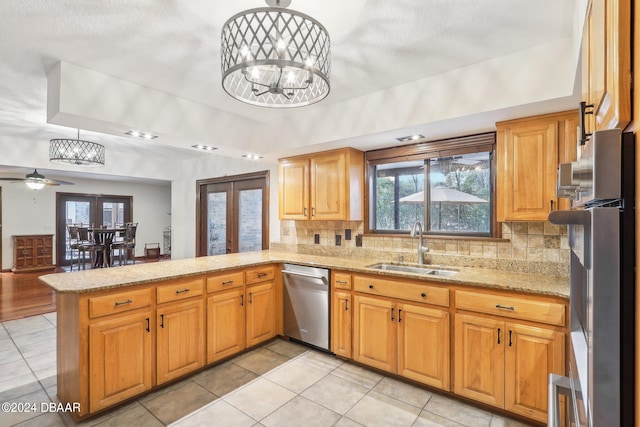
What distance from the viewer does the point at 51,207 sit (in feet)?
26.5

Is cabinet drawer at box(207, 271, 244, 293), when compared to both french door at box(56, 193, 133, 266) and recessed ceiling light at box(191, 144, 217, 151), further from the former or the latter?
french door at box(56, 193, 133, 266)

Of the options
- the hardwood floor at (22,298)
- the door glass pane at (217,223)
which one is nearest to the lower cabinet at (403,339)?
the door glass pane at (217,223)

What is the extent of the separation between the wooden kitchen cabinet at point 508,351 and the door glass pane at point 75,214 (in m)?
9.61

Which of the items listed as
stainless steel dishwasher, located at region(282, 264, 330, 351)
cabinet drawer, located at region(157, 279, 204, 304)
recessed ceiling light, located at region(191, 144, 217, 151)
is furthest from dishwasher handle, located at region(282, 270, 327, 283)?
recessed ceiling light, located at region(191, 144, 217, 151)

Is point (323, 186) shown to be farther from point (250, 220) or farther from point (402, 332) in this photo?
point (250, 220)

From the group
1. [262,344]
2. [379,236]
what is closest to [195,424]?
[262,344]

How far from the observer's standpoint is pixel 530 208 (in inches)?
95.3

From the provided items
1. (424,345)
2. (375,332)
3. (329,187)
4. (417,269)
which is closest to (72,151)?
(329,187)

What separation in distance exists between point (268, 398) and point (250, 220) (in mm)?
3007

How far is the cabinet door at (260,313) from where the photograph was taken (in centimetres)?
324

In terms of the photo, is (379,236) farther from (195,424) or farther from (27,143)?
(27,143)

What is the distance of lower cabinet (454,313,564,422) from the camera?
2068mm

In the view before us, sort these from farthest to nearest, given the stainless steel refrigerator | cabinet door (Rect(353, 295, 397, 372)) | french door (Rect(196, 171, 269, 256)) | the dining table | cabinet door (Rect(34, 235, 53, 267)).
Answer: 1. cabinet door (Rect(34, 235, 53, 267))
2. the dining table
3. french door (Rect(196, 171, 269, 256))
4. cabinet door (Rect(353, 295, 397, 372))
5. the stainless steel refrigerator

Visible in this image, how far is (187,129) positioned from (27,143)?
3.76m
